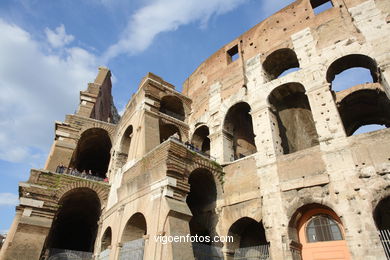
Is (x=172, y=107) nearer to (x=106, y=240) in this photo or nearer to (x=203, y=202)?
(x=203, y=202)

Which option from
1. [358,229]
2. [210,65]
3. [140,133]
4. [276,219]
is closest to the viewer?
[358,229]

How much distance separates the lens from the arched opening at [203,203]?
10.9 meters

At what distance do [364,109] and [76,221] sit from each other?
18.8 m

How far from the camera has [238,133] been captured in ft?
46.6

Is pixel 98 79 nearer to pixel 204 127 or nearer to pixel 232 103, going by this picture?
pixel 204 127

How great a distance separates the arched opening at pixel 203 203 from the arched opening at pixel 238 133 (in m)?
1.60

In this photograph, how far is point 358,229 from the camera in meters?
7.42

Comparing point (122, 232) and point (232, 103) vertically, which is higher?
point (232, 103)

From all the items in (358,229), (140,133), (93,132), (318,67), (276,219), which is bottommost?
(358,229)

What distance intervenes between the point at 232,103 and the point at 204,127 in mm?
2452

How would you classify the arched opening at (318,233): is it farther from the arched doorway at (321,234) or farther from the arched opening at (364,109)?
the arched opening at (364,109)

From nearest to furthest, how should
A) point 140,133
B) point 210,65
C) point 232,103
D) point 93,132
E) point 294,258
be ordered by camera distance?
point 294,258 < point 140,133 < point 232,103 < point 210,65 < point 93,132

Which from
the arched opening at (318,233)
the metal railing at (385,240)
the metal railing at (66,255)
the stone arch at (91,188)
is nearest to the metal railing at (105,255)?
the metal railing at (66,255)

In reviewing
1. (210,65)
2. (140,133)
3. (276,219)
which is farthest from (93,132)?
(276,219)
